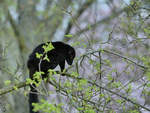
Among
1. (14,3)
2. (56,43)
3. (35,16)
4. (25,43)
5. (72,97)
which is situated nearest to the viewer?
(72,97)

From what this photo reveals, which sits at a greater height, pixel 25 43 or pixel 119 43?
pixel 119 43

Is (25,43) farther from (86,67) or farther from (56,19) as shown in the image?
(86,67)

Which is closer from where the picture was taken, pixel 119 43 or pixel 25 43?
pixel 119 43

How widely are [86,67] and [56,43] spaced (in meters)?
1.17

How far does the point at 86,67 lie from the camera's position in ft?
12.5

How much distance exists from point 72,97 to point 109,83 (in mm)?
535

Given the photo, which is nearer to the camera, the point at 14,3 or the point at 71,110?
the point at 71,110

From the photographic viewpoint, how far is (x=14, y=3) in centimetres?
1191

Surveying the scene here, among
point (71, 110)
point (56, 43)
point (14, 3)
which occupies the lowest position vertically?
point (71, 110)

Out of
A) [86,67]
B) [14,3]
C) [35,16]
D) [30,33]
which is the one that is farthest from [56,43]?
[14,3]

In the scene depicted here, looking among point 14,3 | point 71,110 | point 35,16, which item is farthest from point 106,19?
point 71,110

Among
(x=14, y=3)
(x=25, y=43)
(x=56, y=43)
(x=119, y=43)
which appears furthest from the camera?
(x=14, y=3)

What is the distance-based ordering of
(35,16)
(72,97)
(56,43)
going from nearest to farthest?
(72,97) < (56,43) < (35,16)

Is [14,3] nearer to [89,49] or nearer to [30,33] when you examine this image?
[30,33]
